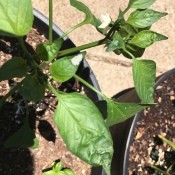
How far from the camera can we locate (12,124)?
1386 mm

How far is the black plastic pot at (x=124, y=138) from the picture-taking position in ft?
4.66

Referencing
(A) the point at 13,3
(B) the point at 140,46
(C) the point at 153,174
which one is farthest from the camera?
(C) the point at 153,174

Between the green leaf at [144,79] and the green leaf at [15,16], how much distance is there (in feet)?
0.81

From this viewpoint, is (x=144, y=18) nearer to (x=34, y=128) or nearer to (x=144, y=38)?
(x=144, y=38)

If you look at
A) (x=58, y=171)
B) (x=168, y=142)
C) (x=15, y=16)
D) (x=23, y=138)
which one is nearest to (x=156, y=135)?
(x=168, y=142)

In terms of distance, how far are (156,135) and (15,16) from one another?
82 cm

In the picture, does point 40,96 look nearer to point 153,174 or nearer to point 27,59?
point 27,59

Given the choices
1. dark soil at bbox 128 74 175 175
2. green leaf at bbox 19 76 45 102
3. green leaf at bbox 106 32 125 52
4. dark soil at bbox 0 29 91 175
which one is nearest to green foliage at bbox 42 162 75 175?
dark soil at bbox 0 29 91 175

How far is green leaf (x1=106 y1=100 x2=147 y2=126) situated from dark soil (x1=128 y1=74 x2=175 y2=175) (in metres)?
0.52

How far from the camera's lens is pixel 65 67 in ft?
3.16

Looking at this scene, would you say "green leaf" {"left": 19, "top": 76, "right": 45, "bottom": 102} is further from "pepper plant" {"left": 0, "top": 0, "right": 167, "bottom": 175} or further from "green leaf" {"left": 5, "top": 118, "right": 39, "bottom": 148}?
"green leaf" {"left": 5, "top": 118, "right": 39, "bottom": 148}

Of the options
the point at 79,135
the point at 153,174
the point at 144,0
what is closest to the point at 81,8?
the point at 144,0

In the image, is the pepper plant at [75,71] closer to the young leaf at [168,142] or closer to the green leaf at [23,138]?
the green leaf at [23,138]

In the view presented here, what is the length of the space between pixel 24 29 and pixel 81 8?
17cm
